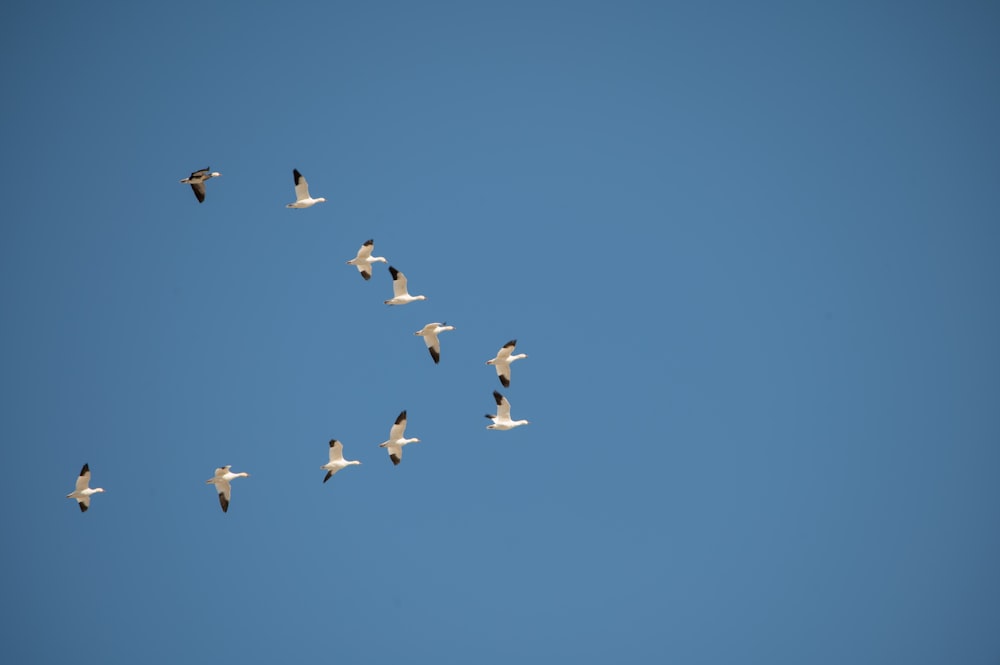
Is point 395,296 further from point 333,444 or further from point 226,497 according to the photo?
point 226,497

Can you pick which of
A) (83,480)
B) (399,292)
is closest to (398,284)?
(399,292)

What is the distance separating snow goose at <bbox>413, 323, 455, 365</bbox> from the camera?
43.1 m

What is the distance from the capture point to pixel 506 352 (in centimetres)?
4144

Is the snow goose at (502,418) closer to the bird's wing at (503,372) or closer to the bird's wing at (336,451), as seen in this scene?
the bird's wing at (503,372)

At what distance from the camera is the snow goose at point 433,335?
4309 centimetres

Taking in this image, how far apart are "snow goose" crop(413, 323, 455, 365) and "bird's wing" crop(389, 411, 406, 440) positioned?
8.17ft

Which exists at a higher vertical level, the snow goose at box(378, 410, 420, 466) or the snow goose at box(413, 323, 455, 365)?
the snow goose at box(413, 323, 455, 365)

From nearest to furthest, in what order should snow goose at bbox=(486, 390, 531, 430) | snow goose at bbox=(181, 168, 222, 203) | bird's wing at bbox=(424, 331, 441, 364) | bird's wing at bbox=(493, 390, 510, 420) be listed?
snow goose at bbox=(181, 168, 222, 203) < bird's wing at bbox=(493, 390, 510, 420) < snow goose at bbox=(486, 390, 531, 430) < bird's wing at bbox=(424, 331, 441, 364)

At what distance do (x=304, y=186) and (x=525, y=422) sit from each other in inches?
434

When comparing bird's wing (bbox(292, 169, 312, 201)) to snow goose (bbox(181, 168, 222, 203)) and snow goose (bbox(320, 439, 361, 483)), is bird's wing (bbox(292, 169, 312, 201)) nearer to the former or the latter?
snow goose (bbox(181, 168, 222, 203))

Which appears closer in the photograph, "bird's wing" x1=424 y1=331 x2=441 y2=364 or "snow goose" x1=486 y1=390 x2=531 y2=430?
"snow goose" x1=486 y1=390 x2=531 y2=430

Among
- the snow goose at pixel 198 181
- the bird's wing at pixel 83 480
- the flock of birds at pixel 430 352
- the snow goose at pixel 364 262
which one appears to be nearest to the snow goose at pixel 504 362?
the flock of birds at pixel 430 352

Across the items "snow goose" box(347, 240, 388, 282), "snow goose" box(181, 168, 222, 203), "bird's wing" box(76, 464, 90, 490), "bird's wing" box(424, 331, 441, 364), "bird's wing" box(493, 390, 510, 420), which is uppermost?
"snow goose" box(181, 168, 222, 203)

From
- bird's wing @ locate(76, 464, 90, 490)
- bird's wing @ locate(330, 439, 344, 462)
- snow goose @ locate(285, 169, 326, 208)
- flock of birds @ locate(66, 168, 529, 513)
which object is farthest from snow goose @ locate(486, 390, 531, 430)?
bird's wing @ locate(76, 464, 90, 490)
